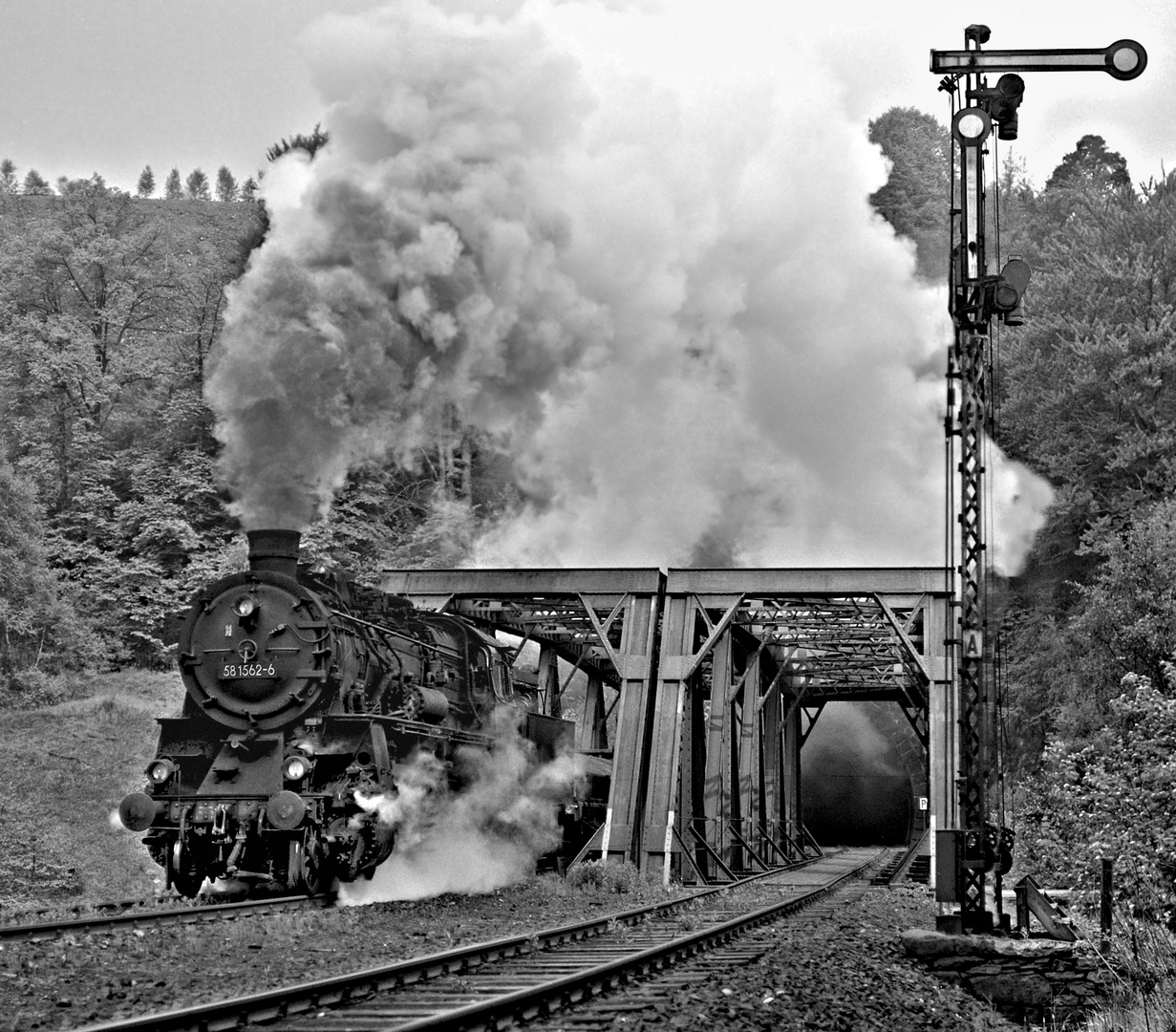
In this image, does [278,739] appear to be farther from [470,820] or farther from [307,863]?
[470,820]

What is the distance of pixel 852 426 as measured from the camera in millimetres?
39219

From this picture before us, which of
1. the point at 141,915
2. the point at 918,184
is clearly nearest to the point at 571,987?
the point at 141,915

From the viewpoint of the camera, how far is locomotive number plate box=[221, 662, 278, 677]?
55.0 ft

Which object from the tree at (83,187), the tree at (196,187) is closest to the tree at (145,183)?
the tree at (196,187)

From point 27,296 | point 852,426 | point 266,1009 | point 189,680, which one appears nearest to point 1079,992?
point 266,1009

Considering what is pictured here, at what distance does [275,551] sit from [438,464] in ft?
123

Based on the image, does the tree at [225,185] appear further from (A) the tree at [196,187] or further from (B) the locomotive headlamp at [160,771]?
(B) the locomotive headlamp at [160,771]

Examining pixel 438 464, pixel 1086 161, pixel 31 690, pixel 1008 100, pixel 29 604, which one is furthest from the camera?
pixel 1086 161

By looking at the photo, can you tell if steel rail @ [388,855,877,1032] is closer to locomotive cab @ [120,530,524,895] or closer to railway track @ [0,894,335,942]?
locomotive cab @ [120,530,524,895]

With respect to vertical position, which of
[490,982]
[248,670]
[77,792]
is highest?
[248,670]

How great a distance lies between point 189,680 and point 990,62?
11.3 m

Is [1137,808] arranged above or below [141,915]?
above

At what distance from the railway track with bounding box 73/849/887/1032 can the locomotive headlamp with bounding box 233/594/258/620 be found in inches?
216

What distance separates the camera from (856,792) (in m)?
44.2
